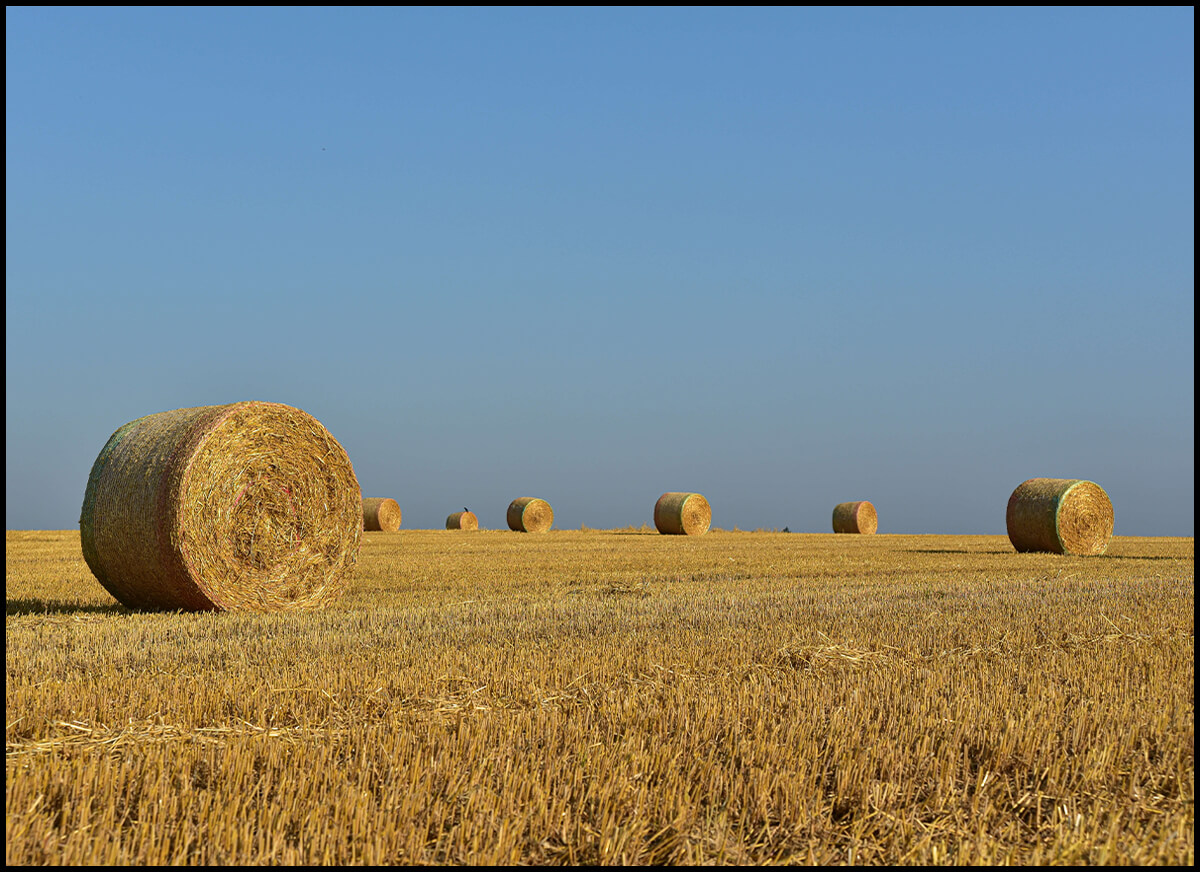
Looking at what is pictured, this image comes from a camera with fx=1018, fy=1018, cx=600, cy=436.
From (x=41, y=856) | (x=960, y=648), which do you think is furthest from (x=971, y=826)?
(x=960, y=648)

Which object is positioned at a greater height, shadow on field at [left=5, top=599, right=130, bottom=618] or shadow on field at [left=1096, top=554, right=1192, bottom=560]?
shadow on field at [left=5, top=599, right=130, bottom=618]

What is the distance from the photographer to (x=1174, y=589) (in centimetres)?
1121

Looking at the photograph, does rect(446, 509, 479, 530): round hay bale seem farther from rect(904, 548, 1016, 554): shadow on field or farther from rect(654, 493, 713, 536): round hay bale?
rect(904, 548, 1016, 554): shadow on field

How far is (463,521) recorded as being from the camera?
36938mm

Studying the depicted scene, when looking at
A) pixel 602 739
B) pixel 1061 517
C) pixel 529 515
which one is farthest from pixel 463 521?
pixel 602 739

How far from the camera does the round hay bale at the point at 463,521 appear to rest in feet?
121

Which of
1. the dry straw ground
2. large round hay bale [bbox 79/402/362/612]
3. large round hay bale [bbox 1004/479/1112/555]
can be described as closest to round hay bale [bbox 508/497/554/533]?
large round hay bale [bbox 1004/479/1112/555]

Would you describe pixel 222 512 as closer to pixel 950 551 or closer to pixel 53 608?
pixel 53 608

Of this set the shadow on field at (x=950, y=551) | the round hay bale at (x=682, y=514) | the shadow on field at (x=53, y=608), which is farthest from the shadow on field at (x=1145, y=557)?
the shadow on field at (x=53, y=608)

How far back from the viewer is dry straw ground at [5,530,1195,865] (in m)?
3.19

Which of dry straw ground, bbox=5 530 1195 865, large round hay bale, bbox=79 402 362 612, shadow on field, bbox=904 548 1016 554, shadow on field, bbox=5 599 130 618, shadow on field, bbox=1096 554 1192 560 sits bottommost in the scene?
shadow on field, bbox=1096 554 1192 560

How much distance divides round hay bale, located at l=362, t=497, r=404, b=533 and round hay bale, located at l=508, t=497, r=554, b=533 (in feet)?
13.3

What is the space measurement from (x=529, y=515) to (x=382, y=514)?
5.11 meters

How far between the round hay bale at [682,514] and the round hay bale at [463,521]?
753 centimetres
